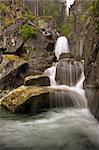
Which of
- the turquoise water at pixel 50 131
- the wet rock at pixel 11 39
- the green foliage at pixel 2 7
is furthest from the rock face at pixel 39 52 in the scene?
the green foliage at pixel 2 7

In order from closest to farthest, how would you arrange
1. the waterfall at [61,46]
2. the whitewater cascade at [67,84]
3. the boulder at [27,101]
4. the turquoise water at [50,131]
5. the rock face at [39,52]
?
1. the turquoise water at [50,131]
2. the boulder at [27,101]
3. the whitewater cascade at [67,84]
4. the rock face at [39,52]
5. the waterfall at [61,46]

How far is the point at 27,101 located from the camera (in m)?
11.8

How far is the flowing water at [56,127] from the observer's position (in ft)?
23.7

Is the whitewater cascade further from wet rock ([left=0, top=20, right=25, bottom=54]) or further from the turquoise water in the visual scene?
wet rock ([left=0, top=20, right=25, bottom=54])

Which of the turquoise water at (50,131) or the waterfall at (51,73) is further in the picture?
the waterfall at (51,73)

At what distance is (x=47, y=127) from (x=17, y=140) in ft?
5.86

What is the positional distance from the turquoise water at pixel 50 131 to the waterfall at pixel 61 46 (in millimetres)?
12332

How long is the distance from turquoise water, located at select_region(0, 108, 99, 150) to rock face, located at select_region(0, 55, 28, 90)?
672 centimetres

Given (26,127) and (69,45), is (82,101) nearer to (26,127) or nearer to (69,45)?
(26,127)

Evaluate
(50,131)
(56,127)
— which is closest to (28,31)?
(56,127)

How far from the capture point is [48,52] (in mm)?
21891

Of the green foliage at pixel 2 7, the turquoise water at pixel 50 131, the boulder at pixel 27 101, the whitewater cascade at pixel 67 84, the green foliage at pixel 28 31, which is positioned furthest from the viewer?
the green foliage at pixel 2 7

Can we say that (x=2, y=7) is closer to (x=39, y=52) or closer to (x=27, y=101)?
(x=39, y=52)

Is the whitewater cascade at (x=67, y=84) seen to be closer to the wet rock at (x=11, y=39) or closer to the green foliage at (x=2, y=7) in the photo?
the wet rock at (x=11, y=39)
